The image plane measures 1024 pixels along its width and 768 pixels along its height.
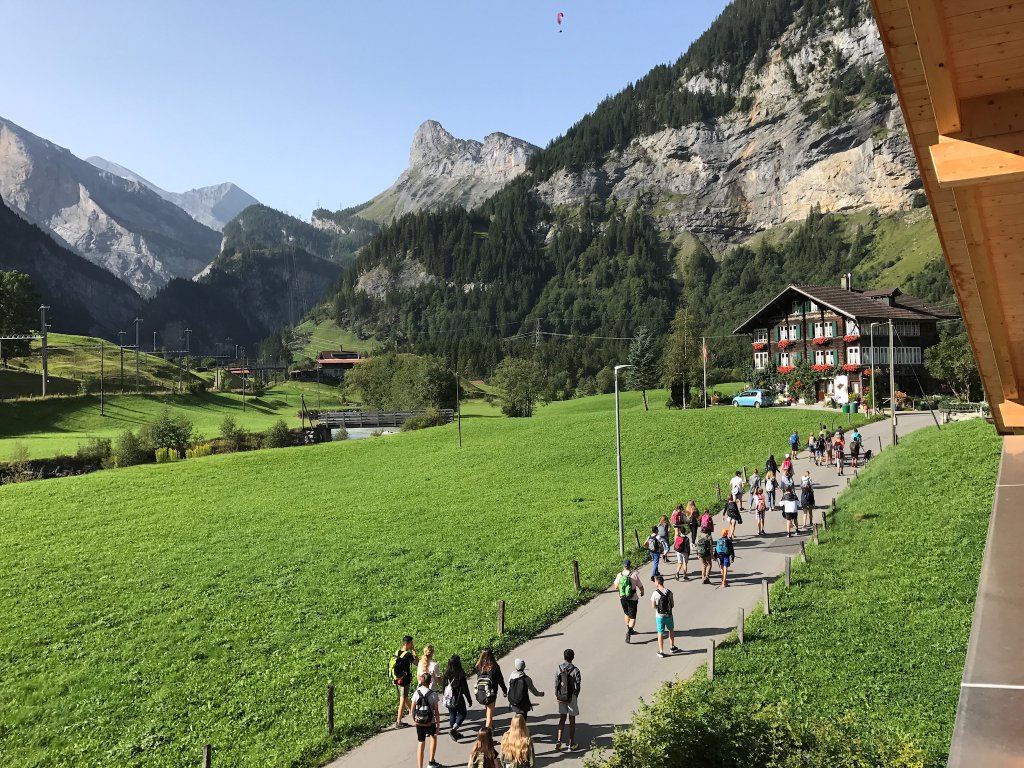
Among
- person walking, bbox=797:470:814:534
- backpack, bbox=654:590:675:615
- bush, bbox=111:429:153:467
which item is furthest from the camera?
bush, bbox=111:429:153:467

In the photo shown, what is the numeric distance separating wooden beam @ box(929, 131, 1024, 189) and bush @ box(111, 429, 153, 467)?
67.5 m

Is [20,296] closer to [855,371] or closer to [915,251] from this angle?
[855,371]

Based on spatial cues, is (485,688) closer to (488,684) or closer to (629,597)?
(488,684)

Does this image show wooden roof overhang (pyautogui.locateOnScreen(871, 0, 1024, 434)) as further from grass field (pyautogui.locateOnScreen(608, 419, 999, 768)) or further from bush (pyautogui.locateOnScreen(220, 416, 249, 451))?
bush (pyautogui.locateOnScreen(220, 416, 249, 451))

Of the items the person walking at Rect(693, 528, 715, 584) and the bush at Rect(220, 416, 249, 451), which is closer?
the person walking at Rect(693, 528, 715, 584)

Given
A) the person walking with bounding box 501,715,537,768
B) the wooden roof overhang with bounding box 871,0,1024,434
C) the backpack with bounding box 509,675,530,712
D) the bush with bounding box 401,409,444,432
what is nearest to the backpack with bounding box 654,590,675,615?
the backpack with bounding box 509,675,530,712

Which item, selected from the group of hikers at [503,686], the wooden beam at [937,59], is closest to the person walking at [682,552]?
the group of hikers at [503,686]

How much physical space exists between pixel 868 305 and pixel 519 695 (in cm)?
6860

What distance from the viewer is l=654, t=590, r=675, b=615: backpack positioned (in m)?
16.2

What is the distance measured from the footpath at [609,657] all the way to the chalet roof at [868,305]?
48.5m

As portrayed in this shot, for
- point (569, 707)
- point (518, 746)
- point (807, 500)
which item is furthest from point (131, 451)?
point (518, 746)

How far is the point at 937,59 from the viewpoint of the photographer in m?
Answer: 4.30

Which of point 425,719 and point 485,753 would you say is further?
point 425,719

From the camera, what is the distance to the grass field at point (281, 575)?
15625 mm
